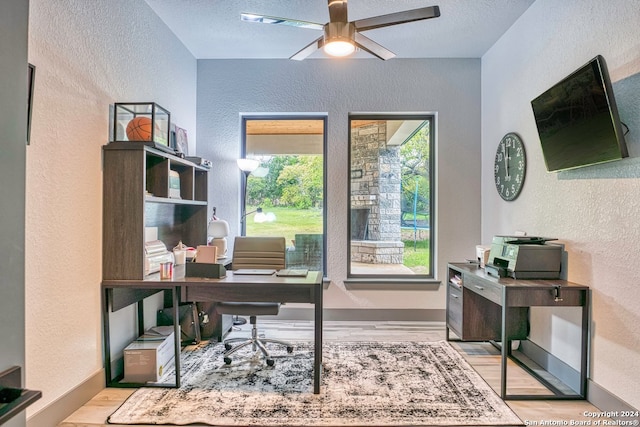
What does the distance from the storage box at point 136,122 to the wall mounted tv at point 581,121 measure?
2831mm

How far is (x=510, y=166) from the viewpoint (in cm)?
331

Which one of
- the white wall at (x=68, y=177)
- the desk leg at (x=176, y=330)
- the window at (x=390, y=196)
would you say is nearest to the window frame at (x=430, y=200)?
the window at (x=390, y=196)

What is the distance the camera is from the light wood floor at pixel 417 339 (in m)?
2.14

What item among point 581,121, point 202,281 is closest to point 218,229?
point 202,281

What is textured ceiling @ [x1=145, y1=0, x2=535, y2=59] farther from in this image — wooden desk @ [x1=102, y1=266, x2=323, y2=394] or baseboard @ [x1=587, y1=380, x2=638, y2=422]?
baseboard @ [x1=587, y1=380, x2=638, y2=422]

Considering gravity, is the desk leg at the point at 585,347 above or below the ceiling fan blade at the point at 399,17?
below

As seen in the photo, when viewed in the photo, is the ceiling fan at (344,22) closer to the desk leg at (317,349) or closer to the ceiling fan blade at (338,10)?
the ceiling fan blade at (338,10)

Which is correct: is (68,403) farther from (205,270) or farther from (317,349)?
(317,349)

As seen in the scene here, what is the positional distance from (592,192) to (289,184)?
290cm

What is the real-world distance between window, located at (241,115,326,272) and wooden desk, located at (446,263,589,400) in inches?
65.1

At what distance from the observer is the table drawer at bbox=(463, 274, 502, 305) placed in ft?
7.99

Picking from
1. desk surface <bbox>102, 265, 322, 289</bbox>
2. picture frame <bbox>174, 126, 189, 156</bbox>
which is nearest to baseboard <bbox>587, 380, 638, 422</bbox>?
desk surface <bbox>102, 265, 322, 289</bbox>

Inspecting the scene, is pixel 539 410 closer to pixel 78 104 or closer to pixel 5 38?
pixel 5 38

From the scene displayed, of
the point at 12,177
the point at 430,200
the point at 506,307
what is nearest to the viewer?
the point at 12,177
